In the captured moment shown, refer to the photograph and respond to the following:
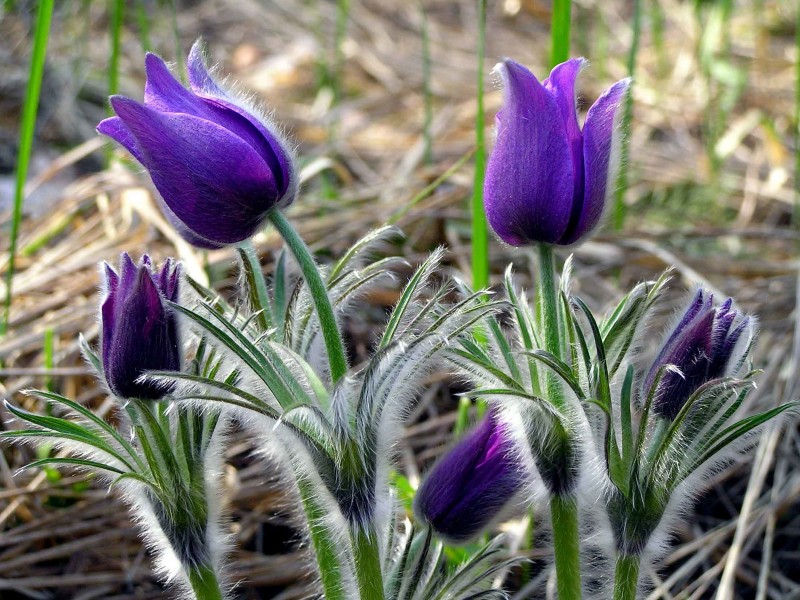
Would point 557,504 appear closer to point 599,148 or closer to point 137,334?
point 599,148

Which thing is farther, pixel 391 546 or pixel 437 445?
pixel 437 445

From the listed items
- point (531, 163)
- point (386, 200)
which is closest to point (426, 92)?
point (386, 200)

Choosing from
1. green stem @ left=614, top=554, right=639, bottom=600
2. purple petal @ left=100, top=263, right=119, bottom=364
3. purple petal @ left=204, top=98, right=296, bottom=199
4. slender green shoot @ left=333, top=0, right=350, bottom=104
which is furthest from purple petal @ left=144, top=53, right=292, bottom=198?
slender green shoot @ left=333, top=0, right=350, bottom=104

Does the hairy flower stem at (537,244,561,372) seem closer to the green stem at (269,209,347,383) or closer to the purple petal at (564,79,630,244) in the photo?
the purple petal at (564,79,630,244)

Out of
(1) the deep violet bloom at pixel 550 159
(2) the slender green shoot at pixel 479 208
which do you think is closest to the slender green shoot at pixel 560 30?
(2) the slender green shoot at pixel 479 208

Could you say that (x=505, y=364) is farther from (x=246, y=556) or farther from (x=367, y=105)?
(x=367, y=105)

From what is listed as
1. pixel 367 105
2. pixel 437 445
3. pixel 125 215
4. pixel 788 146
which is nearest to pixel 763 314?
pixel 437 445
